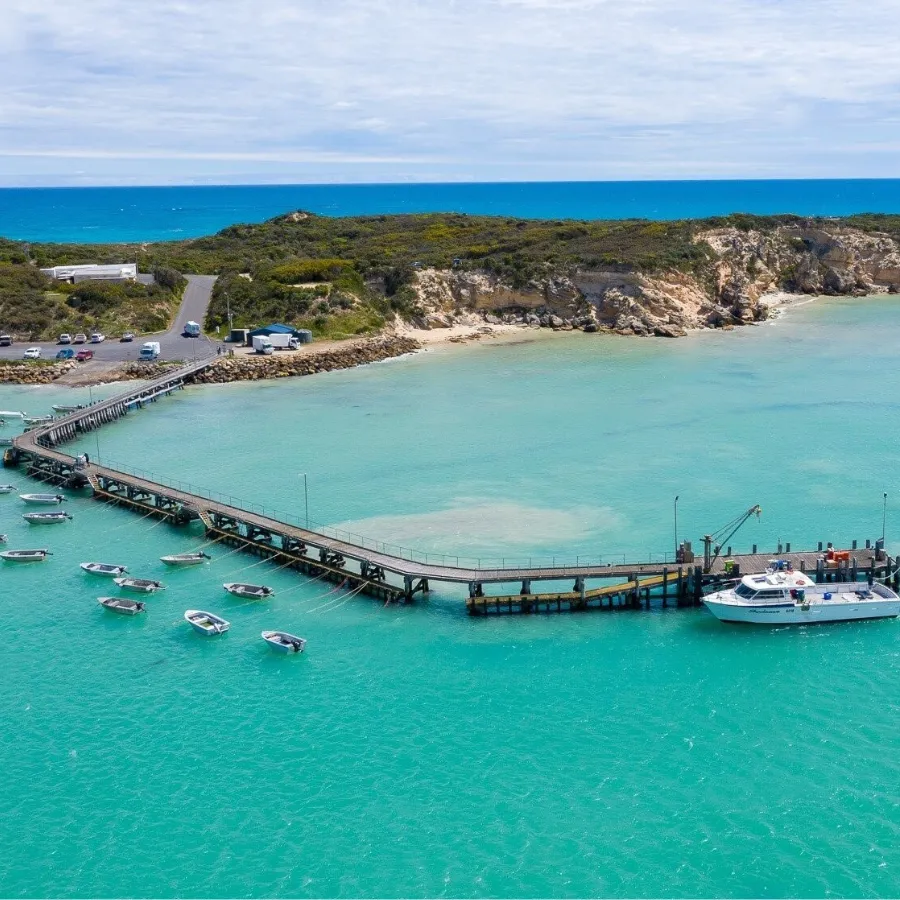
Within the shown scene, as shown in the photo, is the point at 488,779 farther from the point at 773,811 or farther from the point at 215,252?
the point at 215,252

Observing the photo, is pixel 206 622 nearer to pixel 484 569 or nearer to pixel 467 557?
pixel 484 569

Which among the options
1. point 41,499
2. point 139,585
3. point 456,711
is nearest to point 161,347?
point 41,499

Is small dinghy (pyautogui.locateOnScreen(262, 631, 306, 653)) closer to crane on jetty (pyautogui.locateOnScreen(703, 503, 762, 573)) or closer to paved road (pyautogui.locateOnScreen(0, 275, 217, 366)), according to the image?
crane on jetty (pyautogui.locateOnScreen(703, 503, 762, 573))

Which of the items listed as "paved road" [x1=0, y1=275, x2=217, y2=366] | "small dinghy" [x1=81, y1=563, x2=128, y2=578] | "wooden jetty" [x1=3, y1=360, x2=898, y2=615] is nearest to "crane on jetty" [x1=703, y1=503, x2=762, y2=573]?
"wooden jetty" [x1=3, y1=360, x2=898, y2=615]

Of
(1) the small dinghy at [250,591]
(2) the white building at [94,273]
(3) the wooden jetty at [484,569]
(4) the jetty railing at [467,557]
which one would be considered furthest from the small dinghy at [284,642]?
(2) the white building at [94,273]

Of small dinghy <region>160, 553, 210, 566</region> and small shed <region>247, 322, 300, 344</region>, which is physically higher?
small shed <region>247, 322, 300, 344</region>

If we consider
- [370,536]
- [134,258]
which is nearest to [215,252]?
[134,258]
